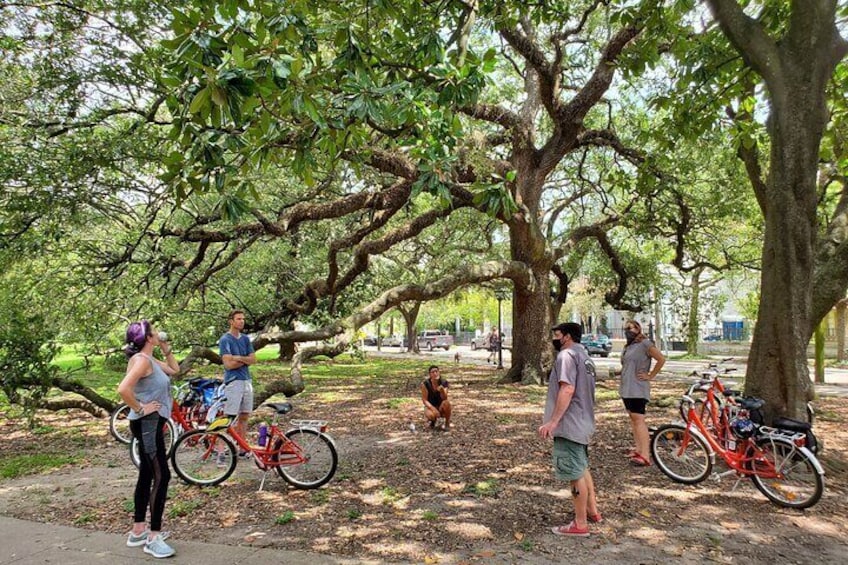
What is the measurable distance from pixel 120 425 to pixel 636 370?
25.8 feet

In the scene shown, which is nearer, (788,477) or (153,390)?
(153,390)

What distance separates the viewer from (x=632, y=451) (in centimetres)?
678

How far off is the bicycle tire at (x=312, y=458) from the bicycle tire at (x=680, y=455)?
356 centimetres

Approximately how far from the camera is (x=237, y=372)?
645 cm

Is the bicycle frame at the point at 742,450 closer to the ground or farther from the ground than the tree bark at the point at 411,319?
closer to the ground

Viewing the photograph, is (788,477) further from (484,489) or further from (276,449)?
(276,449)

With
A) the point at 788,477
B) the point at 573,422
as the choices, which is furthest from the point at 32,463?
the point at 788,477

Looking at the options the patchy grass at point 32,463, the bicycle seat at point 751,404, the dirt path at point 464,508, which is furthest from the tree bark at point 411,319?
the bicycle seat at point 751,404

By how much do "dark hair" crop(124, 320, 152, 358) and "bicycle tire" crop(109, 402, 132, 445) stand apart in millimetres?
4772

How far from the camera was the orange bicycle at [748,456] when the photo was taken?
5.02 metres

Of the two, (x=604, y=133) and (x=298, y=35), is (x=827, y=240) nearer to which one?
(x=604, y=133)

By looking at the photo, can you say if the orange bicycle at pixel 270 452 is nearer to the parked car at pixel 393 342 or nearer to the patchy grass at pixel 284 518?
the patchy grass at pixel 284 518

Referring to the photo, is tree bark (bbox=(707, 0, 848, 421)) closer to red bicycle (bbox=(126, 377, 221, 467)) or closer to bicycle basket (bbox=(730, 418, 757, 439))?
bicycle basket (bbox=(730, 418, 757, 439))

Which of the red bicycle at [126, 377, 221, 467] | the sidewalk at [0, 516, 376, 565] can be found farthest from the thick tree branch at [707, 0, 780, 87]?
the red bicycle at [126, 377, 221, 467]
